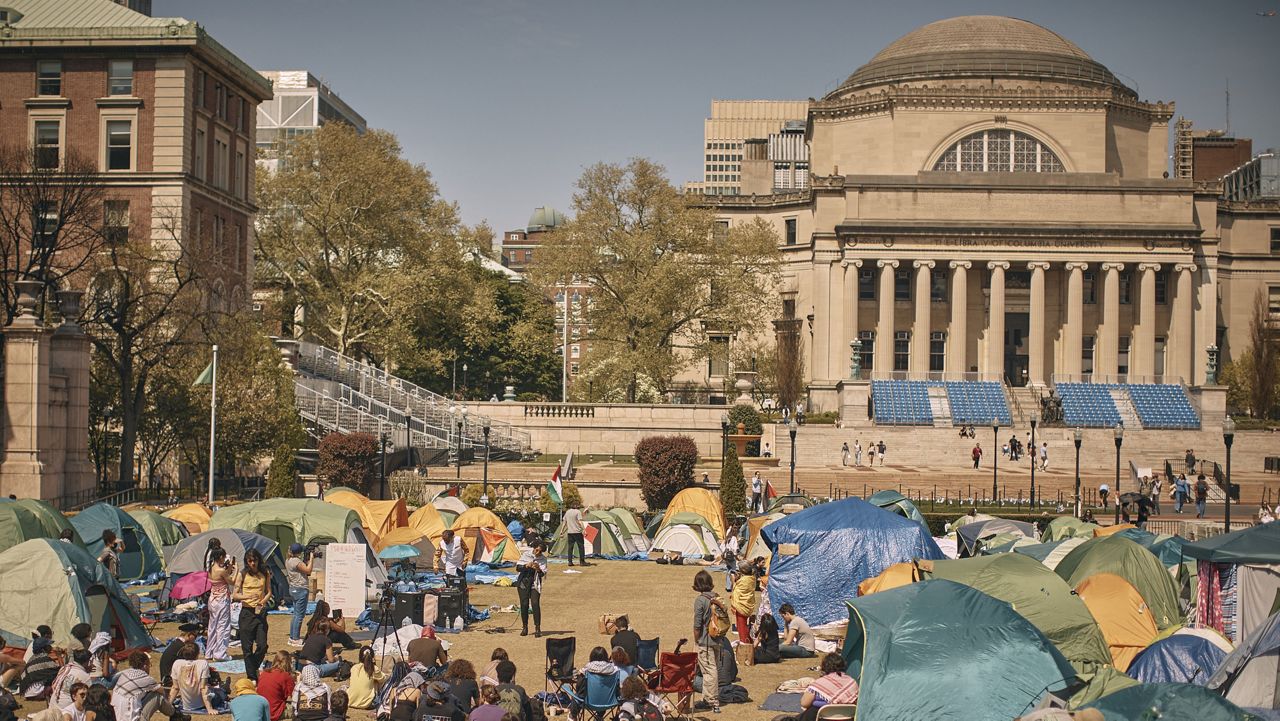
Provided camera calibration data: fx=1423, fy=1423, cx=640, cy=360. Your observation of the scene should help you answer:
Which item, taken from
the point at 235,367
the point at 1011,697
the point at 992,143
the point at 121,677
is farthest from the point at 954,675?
the point at 992,143

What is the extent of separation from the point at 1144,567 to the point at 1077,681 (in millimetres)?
6750

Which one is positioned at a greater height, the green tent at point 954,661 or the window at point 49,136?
the window at point 49,136

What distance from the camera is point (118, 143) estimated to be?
5881 centimetres

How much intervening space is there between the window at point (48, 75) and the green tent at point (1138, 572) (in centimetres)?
4883

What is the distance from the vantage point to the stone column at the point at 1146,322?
8050 cm

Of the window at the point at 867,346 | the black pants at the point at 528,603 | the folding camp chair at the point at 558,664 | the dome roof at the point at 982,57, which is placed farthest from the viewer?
the dome roof at the point at 982,57

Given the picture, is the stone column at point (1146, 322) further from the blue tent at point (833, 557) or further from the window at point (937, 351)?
the blue tent at point (833, 557)

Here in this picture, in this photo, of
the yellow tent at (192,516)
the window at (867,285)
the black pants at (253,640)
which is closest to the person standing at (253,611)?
the black pants at (253,640)

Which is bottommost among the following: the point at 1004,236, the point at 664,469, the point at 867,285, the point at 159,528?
the point at 159,528

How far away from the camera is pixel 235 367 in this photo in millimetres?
50406

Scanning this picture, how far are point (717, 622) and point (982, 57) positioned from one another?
7588 cm

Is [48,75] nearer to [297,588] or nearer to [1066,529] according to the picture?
[297,588]

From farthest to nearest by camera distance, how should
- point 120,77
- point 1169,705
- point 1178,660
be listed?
1. point 120,77
2. point 1178,660
3. point 1169,705

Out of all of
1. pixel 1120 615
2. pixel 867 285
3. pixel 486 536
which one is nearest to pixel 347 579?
pixel 1120 615
